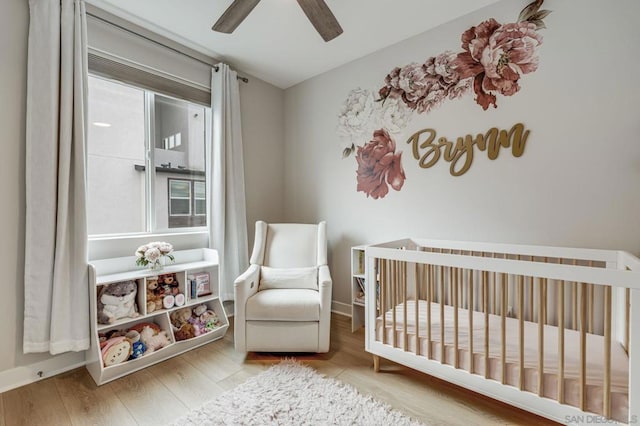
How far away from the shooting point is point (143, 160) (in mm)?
2414

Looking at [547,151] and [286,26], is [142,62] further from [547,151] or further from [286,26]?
[547,151]

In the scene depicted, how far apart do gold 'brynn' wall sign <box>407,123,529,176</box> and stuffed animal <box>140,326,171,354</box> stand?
238 cm

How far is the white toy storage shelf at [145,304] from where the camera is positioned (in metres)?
1.82

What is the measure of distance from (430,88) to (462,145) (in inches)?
21.6

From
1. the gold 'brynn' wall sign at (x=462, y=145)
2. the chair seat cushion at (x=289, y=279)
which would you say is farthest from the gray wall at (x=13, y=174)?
the gold 'brynn' wall sign at (x=462, y=145)

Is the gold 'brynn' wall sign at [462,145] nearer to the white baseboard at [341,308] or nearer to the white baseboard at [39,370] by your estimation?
the white baseboard at [341,308]

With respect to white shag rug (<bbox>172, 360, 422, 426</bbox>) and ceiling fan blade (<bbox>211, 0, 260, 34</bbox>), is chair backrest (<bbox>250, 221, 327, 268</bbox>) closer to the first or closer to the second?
white shag rug (<bbox>172, 360, 422, 426</bbox>)

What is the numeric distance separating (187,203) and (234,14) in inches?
65.4

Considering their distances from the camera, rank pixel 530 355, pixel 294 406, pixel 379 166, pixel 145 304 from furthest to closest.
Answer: pixel 379 166 → pixel 145 304 → pixel 294 406 → pixel 530 355

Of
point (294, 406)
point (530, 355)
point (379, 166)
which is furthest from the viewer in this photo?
point (379, 166)

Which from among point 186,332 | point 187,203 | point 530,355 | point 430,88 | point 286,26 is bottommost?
point 186,332

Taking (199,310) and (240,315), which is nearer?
(240,315)

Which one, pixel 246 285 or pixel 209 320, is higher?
pixel 246 285

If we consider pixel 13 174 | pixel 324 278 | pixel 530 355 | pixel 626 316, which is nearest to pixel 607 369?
pixel 530 355
